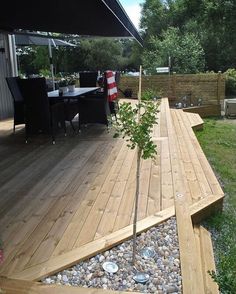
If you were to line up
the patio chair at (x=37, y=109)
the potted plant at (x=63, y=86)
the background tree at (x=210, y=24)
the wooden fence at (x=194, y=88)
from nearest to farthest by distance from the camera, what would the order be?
the patio chair at (x=37, y=109)
the potted plant at (x=63, y=86)
the wooden fence at (x=194, y=88)
the background tree at (x=210, y=24)

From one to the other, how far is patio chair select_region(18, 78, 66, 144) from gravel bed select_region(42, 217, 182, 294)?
9.81 feet

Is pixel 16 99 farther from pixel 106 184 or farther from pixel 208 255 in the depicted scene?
pixel 208 255

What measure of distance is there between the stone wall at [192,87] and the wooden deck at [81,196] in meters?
6.18

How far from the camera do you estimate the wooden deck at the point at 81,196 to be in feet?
7.30

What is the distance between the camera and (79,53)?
2200 centimetres

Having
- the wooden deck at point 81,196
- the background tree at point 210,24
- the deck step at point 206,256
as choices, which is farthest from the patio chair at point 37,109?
the background tree at point 210,24

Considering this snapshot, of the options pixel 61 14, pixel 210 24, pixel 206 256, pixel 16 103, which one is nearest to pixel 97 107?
pixel 16 103

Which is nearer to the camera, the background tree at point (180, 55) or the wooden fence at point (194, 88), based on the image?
the wooden fence at point (194, 88)

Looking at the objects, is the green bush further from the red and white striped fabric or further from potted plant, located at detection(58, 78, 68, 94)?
the red and white striped fabric

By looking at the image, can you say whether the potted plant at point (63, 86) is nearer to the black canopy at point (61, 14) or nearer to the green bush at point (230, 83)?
the black canopy at point (61, 14)

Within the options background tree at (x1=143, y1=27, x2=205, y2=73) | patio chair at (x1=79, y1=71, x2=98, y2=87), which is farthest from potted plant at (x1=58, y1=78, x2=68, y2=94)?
background tree at (x1=143, y1=27, x2=205, y2=73)

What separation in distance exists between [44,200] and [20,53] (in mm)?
19943

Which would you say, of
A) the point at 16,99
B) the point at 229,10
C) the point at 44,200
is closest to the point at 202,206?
the point at 44,200

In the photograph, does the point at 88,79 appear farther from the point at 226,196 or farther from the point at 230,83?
the point at 230,83
